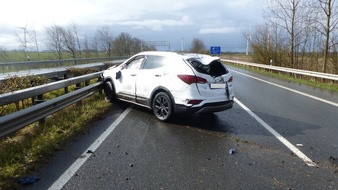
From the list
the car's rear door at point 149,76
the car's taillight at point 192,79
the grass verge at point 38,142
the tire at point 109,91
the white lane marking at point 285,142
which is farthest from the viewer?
the tire at point 109,91

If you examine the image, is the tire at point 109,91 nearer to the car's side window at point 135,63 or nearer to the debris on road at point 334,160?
the car's side window at point 135,63

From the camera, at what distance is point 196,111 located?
21.3 feet

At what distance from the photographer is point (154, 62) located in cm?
745

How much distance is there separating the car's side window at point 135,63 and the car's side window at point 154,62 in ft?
0.97

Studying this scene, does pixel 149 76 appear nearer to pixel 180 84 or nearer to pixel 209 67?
pixel 180 84

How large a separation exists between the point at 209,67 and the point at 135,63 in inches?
96.4

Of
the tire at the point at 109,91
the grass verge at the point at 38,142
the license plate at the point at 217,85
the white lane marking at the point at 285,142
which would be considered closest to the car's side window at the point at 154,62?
the license plate at the point at 217,85

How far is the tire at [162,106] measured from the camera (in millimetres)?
6812

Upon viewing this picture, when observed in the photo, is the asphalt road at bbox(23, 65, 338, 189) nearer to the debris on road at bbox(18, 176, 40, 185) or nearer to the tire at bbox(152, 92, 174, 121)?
the debris on road at bbox(18, 176, 40, 185)

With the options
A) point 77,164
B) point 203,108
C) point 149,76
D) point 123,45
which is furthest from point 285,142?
point 123,45

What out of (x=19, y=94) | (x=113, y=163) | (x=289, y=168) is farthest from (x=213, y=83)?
(x=19, y=94)

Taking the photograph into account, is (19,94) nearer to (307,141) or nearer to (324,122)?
(307,141)

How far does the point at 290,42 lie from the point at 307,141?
73.4ft

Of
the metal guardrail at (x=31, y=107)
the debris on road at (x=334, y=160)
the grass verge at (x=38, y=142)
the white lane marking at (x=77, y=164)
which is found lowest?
the debris on road at (x=334, y=160)
